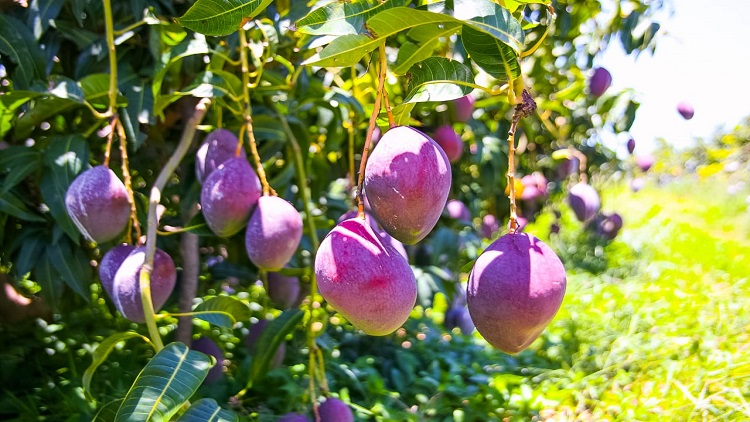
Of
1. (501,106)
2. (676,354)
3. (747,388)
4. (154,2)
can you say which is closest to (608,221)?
(676,354)

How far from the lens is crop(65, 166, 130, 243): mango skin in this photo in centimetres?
79

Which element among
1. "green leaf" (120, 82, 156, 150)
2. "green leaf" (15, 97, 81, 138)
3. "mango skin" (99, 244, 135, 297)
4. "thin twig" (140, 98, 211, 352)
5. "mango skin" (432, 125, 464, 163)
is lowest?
"mango skin" (432, 125, 464, 163)

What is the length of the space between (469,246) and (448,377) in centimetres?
41

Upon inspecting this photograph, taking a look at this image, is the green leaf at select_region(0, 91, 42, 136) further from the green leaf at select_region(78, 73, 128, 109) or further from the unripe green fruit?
the unripe green fruit

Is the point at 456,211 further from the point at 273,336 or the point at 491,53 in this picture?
the point at 491,53

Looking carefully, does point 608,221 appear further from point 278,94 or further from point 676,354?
point 278,94

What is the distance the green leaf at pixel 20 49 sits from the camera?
0.92 meters

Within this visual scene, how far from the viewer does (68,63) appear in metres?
1.16

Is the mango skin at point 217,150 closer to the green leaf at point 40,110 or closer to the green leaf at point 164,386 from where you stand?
the green leaf at point 40,110

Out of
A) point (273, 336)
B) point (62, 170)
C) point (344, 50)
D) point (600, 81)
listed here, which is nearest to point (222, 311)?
point (273, 336)

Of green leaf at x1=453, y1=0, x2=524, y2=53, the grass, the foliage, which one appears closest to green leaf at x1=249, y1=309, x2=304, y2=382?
the foliage

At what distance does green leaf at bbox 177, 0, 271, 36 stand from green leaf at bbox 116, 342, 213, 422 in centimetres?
34

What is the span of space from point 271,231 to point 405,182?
1.20ft

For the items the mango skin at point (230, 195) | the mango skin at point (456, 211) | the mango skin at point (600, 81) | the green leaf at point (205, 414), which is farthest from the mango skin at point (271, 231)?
the mango skin at point (600, 81)
